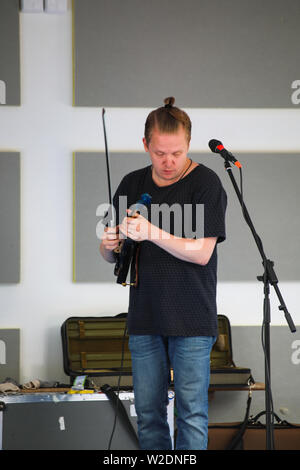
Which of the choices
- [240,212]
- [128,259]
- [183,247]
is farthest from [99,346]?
[183,247]

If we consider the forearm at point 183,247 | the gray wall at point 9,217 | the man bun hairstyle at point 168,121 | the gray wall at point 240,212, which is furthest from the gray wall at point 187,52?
the forearm at point 183,247

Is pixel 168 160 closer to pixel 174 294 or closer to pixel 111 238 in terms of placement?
pixel 111 238

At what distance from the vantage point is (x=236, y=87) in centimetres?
363

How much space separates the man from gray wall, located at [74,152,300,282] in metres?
1.65

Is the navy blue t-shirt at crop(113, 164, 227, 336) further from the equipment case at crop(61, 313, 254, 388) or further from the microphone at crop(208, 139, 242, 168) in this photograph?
the equipment case at crop(61, 313, 254, 388)

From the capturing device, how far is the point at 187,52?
3621mm

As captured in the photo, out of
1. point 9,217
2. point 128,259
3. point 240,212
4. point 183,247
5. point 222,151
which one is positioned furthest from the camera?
point 240,212

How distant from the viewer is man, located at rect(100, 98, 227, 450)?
5.78ft

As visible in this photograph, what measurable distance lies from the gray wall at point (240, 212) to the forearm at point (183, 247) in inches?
70.9

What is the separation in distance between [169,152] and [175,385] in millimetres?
710

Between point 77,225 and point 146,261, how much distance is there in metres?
1.73

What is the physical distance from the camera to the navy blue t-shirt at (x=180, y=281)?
1.78 meters
